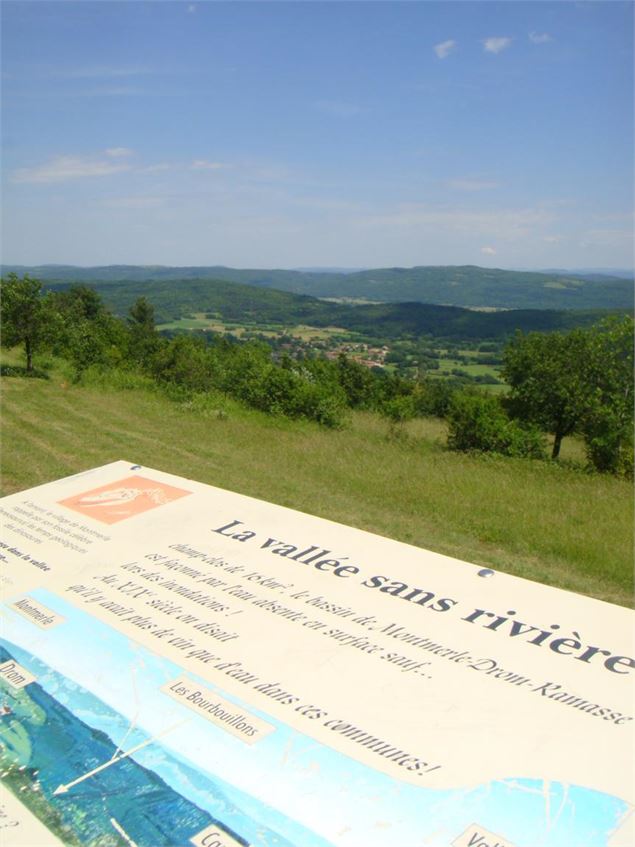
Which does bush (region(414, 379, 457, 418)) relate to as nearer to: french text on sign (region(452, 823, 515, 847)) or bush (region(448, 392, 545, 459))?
bush (region(448, 392, 545, 459))

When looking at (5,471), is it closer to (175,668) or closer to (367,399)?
(175,668)

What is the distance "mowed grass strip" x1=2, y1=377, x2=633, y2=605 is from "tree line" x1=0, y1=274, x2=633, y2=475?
87 centimetres

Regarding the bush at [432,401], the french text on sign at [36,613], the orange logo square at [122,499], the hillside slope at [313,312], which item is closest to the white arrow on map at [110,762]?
the french text on sign at [36,613]

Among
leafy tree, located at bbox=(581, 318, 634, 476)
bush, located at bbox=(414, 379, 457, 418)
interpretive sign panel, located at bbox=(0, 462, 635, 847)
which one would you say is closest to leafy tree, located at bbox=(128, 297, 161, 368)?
bush, located at bbox=(414, 379, 457, 418)

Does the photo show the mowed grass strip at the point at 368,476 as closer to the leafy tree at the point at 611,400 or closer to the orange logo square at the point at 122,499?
the leafy tree at the point at 611,400

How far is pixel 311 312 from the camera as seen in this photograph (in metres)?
89.4

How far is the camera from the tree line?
13.3 meters

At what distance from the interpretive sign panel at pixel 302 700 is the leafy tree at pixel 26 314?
45.3ft

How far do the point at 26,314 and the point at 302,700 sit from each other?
1629 cm

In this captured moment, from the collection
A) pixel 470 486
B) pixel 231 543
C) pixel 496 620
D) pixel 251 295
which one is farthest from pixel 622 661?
pixel 251 295

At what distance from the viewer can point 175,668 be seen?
2.98m

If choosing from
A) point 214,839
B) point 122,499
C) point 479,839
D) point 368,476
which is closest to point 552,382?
point 368,476

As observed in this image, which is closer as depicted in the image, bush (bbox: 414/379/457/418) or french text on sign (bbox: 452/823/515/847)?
french text on sign (bbox: 452/823/515/847)

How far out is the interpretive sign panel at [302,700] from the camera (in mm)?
2205
